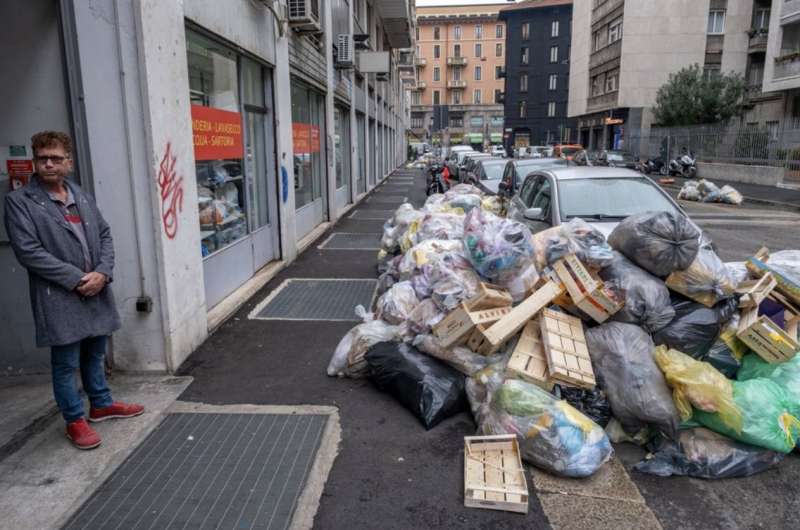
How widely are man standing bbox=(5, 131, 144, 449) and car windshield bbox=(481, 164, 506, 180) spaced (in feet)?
36.5

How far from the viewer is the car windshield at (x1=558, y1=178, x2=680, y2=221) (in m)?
6.50

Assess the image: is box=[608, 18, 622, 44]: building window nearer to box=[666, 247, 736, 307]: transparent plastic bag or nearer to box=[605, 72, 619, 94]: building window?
box=[605, 72, 619, 94]: building window

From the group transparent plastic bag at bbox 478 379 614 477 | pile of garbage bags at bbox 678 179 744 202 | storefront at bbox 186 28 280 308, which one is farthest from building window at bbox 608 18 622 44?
Result: transparent plastic bag at bbox 478 379 614 477

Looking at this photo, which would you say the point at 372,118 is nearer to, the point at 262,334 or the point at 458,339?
the point at 262,334

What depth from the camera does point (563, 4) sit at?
209 feet

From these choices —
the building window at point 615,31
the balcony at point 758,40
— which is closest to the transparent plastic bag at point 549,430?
the balcony at point 758,40

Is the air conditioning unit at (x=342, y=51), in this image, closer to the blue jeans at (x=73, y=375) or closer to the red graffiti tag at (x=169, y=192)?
the red graffiti tag at (x=169, y=192)

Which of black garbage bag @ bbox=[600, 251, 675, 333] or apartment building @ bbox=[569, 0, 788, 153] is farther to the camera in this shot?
apartment building @ bbox=[569, 0, 788, 153]

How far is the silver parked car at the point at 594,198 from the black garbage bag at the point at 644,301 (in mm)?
1987

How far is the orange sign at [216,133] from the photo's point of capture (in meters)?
5.44

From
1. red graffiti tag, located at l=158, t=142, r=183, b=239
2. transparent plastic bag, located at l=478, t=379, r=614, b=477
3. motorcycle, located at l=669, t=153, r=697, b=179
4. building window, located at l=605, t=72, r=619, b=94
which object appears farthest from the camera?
building window, located at l=605, t=72, r=619, b=94

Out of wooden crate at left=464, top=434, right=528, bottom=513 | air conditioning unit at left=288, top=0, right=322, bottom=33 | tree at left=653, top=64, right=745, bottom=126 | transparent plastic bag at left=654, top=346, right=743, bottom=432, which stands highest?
tree at left=653, top=64, right=745, bottom=126

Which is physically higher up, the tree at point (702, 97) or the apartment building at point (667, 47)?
the apartment building at point (667, 47)

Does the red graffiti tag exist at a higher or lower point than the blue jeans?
higher
